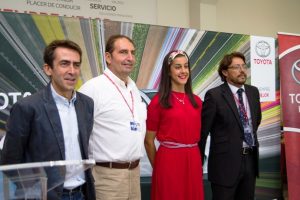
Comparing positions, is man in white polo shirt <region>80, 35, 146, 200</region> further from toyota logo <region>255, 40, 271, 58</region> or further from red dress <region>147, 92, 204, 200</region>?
toyota logo <region>255, 40, 271, 58</region>

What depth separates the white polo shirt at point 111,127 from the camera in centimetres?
212

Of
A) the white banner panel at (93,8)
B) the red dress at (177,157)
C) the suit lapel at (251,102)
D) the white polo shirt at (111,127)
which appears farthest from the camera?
the white banner panel at (93,8)

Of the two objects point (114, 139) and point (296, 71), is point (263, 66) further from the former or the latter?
point (114, 139)

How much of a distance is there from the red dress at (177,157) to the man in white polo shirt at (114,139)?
0.24 m

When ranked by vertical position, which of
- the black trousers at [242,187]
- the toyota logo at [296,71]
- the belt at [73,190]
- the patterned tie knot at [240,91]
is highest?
the toyota logo at [296,71]

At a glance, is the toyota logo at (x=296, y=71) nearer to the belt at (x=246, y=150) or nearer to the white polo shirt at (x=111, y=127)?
the belt at (x=246, y=150)

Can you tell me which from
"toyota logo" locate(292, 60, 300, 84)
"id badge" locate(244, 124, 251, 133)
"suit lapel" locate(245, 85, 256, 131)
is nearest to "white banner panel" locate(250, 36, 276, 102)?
"toyota logo" locate(292, 60, 300, 84)

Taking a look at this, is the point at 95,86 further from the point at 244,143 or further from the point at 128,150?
the point at 244,143

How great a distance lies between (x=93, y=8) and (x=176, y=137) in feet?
8.27

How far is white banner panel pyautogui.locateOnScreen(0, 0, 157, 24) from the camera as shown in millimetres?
3863

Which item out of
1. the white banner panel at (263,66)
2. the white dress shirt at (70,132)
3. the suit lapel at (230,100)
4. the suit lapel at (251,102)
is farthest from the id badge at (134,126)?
the white banner panel at (263,66)

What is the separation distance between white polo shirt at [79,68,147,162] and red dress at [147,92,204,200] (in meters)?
0.27

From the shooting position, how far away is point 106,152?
6.91ft

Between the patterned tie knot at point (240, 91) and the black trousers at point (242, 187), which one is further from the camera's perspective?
the patterned tie knot at point (240, 91)
